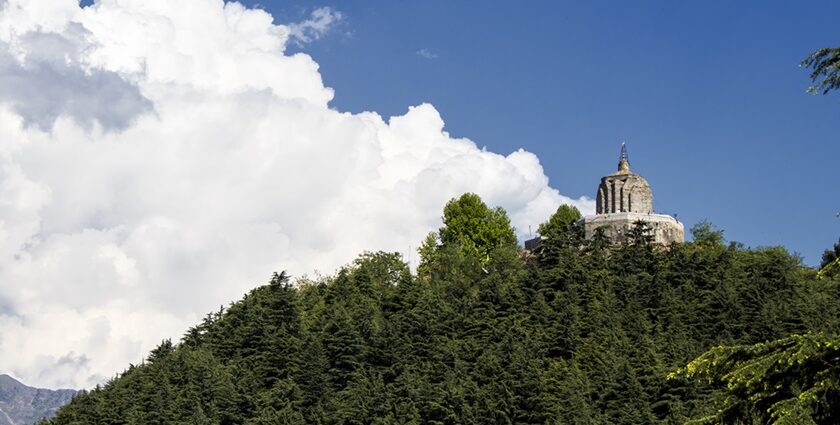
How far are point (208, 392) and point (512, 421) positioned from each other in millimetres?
27710

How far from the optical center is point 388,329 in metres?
83.6

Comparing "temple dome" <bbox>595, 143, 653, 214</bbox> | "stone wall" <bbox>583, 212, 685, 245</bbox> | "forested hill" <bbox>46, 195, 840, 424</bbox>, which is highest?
"temple dome" <bbox>595, 143, 653, 214</bbox>

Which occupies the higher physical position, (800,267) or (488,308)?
(800,267)

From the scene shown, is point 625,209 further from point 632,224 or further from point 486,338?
point 486,338

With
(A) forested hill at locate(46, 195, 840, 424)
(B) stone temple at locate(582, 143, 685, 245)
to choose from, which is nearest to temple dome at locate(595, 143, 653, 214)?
(B) stone temple at locate(582, 143, 685, 245)

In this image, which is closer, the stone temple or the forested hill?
the forested hill

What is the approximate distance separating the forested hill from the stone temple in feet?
25.7

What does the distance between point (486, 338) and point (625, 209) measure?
40.9 metres

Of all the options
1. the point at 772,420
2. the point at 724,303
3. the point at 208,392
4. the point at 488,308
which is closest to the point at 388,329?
the point at 488,308

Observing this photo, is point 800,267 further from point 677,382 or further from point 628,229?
point 677,382

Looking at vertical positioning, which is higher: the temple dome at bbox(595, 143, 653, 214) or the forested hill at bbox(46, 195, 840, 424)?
the temple dome at bbox(595, 143, 653, 214)

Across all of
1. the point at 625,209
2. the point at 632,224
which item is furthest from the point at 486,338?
the point at 625,209

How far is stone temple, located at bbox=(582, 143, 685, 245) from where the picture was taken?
110m

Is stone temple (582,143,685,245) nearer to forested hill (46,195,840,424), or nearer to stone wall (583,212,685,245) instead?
stone wall (583,212,685,245)
